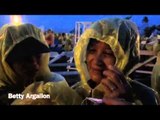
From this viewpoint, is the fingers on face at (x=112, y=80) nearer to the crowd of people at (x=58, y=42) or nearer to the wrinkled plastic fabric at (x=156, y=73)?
the wrinkled plastic fabric at (x=156, y=73)

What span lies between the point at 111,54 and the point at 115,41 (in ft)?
0.52

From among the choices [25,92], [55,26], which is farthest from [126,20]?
[25,92]

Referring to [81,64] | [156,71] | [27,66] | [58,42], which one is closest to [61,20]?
[58,42]

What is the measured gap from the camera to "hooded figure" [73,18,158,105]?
746 centimetres

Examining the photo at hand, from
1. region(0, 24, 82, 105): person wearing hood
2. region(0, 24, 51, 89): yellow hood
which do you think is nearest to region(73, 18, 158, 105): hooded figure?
region(0, 24, 82, 105): person wearing hood

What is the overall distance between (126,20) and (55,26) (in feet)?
2.74

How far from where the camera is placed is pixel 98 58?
7.45 metres

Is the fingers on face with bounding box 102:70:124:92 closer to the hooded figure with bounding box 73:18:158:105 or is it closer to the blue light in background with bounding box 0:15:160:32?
the hooded figure with bounding box 73:18:158:105

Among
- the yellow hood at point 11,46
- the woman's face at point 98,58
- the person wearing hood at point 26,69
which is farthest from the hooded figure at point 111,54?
the yellow hood at point 11,46

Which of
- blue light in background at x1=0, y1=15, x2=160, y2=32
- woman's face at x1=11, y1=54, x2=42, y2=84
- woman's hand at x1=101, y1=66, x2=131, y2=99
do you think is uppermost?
blue light in background at x1=0, y1=15, x2=160, y2=32

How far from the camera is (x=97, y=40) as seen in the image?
745 centimetres
